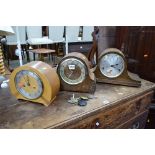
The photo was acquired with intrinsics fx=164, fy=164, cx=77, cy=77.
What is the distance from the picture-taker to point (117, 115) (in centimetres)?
107

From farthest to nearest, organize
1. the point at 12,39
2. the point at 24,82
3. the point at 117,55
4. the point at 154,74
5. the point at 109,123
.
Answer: the point at 12,39 → the point at 154,74 → the point at 117,55 → the point at 109,123 → the point at 24,82

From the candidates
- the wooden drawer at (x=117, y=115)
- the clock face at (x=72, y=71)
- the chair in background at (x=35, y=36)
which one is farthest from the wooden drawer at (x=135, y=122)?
the chair in background at (x=35, y=36)

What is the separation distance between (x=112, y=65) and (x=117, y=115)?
37 centimetres

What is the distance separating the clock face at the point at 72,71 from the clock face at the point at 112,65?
243 millimetres

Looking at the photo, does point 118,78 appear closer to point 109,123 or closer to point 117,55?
point 117,55

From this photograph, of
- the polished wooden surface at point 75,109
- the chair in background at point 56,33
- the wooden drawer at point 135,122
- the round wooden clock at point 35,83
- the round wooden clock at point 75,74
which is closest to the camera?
the polished wooden surface at point 75,109

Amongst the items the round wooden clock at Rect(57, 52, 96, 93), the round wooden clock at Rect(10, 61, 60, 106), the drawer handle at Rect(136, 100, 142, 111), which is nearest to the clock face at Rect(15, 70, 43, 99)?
the round wooden clock at Rect(10, 61, 60, 106)

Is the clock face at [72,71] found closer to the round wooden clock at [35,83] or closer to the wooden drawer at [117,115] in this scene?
the round wooden clock at [35,83]

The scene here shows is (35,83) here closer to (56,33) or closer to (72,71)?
(72,71)

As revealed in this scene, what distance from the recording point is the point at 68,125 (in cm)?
80

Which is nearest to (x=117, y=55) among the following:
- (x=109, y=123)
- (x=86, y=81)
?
(x=86, y=81)

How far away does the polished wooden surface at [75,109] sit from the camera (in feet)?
2.57

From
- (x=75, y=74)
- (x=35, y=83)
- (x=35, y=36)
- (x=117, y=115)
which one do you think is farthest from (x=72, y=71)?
(x=35, y=36)
